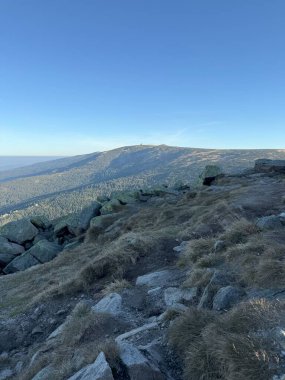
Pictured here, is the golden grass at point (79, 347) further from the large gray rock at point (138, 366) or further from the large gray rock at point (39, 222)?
the large gray rock at point (39, 222)

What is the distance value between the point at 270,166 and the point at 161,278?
35317mm

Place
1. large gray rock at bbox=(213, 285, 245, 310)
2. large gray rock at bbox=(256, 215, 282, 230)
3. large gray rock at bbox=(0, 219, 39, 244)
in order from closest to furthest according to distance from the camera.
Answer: large gray rock at bbox=(213, 285, 245, 310) < large gray rock at bbox=(256, 215, 282, 230) < large gray rock at bbox=(0, 219, 39, 244)

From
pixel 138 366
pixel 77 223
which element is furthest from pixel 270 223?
pixel 77 223

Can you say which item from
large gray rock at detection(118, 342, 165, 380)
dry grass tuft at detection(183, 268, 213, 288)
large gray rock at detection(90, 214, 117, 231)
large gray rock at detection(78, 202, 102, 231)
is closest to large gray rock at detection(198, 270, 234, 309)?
dry grass tuft at detection(183, 268, 213, 288)

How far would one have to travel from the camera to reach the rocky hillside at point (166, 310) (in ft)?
21.7

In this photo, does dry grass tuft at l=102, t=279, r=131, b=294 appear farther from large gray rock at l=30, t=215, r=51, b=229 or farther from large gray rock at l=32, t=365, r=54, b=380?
large gray rock at l=30, t=215, r=51, b=229

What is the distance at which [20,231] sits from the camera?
129 feet

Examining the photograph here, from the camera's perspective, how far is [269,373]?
5.62 m

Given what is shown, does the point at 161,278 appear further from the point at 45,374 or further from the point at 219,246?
the point at 45,374

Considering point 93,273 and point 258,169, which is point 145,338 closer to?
point 93,273

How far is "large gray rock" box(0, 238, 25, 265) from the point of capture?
34.4 metres

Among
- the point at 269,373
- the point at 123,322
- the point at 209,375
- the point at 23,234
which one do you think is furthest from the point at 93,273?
the point at 23,234

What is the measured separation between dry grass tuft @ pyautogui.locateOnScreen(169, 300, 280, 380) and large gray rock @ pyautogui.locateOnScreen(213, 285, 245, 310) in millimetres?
682

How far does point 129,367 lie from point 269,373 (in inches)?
104
